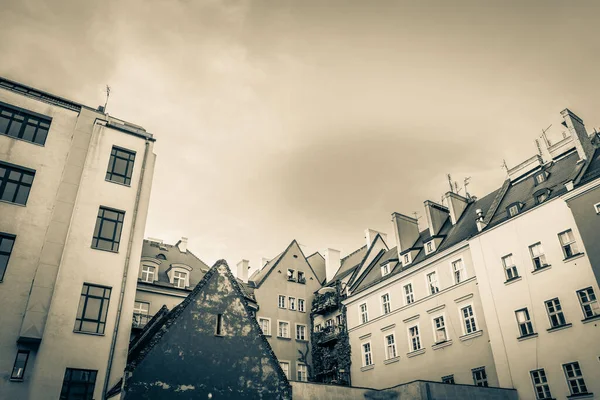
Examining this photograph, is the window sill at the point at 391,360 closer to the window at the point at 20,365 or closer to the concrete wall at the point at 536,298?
the concrete wall at the point at 536,298

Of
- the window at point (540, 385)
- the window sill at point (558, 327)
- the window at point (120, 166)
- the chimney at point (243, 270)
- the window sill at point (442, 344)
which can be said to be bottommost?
the window at point (540, 385)

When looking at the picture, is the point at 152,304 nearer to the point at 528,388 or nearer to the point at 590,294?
the point at 528,388

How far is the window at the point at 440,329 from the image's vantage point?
3412 centimetres

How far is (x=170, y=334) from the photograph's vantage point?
70.8 feet

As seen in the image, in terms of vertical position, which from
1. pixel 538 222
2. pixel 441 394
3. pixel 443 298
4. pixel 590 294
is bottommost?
pixel 441 394

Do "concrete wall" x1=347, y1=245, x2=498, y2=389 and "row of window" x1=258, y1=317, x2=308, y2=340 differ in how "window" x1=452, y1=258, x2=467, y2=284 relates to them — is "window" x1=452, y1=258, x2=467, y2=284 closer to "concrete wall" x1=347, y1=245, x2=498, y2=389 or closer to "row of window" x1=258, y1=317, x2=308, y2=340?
"concrete wall" x1=347, y1=245, x2=498, y2=389

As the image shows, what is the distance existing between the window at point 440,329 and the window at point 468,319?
190 cm

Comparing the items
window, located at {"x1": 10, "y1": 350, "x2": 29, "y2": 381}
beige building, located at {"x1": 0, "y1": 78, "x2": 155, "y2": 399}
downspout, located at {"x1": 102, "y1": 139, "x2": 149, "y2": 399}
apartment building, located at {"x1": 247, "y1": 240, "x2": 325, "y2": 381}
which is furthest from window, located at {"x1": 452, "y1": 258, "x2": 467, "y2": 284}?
window, located at {"x1": 10, "y1": 350, "x2": 29, "y2": 381}

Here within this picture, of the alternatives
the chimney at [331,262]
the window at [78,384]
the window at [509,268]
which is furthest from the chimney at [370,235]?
the window at [78,384]

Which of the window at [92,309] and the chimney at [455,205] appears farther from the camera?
the chimney at [455,205]

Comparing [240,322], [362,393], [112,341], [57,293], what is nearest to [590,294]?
[362,393]

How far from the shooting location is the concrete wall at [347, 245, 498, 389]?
31.8 meters

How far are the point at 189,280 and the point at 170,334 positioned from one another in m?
20.8

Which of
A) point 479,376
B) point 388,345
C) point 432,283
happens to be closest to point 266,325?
point 388,345
